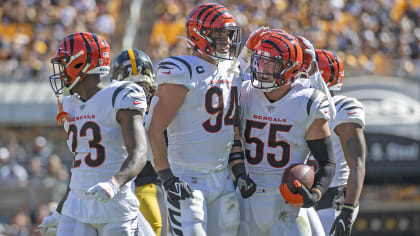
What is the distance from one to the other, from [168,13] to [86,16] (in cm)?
178

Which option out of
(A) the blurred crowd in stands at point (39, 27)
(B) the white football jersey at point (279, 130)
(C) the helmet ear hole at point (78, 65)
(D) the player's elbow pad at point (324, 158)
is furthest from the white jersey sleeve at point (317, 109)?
(A) the blurred crowd in stands at point (39, 27)

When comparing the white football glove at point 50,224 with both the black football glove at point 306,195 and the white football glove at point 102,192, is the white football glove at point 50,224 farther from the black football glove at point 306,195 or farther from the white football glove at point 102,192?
the black football glove at point 306,195

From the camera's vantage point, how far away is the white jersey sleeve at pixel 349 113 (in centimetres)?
548

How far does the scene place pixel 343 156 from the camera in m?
5.95

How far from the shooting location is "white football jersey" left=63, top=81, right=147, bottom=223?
4.68 m

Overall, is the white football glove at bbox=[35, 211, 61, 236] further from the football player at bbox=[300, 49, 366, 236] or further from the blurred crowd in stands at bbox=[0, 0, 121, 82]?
the blurred crowd in stands at bbox=[0, 0, 121, 82]

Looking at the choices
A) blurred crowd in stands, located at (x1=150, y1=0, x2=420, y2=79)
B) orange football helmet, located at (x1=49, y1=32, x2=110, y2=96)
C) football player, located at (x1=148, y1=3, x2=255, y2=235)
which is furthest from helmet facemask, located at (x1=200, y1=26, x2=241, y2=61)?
blurred crowd in stands, located at (x1=150, y1=0, x2=420, y2=79)

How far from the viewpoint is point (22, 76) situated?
1443 cm

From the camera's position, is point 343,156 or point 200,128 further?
point 343,156

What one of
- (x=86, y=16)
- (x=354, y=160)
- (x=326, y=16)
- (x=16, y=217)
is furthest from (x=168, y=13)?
(x=354, y=160)

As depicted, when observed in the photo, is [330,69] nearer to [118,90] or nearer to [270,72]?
[270,72]

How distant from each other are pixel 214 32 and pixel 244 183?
1.03 metres

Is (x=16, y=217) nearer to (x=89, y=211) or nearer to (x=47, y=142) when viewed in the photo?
(x=47, y=142)

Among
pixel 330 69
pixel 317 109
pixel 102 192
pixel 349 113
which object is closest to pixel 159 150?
pixel 102 192
